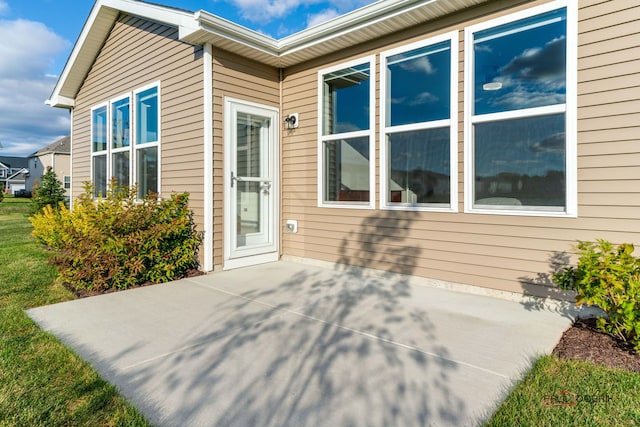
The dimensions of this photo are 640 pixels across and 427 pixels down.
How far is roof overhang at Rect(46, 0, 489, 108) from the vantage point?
12.9ft

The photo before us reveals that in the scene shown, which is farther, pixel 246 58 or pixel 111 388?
pixel 246 58

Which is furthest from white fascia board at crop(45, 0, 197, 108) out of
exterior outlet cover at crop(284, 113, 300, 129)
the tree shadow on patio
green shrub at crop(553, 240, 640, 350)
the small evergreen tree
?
green shrub at crop(553, 240, 640, 350)

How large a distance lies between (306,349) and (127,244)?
9.29 ft

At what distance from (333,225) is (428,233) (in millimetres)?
1390

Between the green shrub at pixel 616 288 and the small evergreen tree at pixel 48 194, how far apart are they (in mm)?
11485

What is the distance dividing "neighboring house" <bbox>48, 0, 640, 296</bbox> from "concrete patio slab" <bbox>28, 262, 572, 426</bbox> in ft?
2.51

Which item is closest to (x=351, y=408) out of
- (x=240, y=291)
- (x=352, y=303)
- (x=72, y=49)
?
(x=352, y=303)

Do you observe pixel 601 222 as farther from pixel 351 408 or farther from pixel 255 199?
pixel 255 199

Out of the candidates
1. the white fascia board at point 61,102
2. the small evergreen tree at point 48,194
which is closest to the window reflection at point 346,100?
the white fascia board at point 61,102

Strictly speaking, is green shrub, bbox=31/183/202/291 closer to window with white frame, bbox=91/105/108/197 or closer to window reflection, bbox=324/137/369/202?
window reflection, bbox=324/137/369/202

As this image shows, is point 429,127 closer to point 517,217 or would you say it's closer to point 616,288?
point 517,217

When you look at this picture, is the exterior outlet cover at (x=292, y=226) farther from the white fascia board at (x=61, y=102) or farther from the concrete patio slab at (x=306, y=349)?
the white fascia board at (x=61, y=102)

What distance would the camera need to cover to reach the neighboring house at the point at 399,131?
10.5ft

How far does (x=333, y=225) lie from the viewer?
16.6 feet
